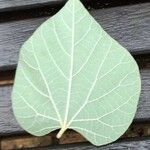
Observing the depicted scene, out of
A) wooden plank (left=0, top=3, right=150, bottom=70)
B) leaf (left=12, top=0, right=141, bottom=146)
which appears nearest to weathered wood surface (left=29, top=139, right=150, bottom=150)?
leaf (left=12, top=0, right=141, bottom=146)

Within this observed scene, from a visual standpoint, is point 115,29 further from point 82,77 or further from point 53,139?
point 53,139

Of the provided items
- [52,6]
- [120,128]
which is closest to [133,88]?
[120,128]

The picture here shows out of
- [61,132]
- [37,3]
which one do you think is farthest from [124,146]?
[37,3]

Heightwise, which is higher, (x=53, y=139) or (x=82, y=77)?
(x=82, y=77)

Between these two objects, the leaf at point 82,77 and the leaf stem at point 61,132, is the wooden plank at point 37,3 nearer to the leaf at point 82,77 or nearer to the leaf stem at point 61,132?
the leaf at point 82,77

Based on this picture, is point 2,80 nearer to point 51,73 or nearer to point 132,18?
point 51,73
